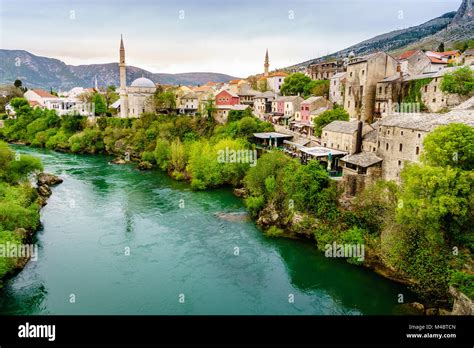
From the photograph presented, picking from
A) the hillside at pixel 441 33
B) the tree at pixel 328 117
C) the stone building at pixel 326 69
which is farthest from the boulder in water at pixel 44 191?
the hillside at pixel 441 33

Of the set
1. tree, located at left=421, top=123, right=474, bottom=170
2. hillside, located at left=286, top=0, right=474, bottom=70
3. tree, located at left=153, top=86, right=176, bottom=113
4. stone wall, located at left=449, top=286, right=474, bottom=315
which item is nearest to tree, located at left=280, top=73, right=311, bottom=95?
tree, located at left=153, top=86, right=176, bottom=113

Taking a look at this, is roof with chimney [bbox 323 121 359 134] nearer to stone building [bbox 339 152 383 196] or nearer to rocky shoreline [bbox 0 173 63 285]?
stone building [bbox 339 152 383 196]

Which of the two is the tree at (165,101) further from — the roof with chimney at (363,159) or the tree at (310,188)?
the roof with chimney at (363,159)

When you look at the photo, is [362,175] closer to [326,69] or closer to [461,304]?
[461,304]

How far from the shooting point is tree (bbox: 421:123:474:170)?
14938mm

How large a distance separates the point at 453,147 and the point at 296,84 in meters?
33.2

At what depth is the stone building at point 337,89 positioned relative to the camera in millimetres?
36500

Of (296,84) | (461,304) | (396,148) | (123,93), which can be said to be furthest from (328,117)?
(123,93)

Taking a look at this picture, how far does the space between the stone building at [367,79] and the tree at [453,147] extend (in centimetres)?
1688

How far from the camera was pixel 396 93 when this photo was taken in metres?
29.3
